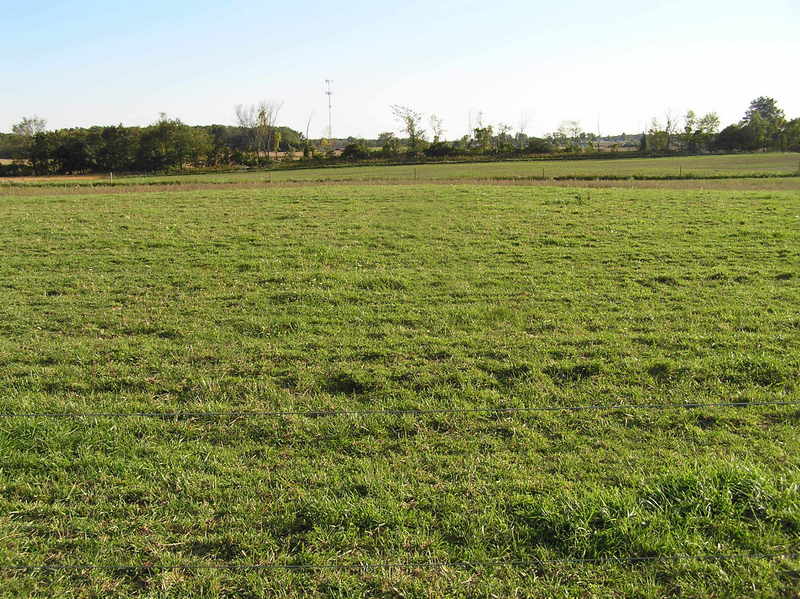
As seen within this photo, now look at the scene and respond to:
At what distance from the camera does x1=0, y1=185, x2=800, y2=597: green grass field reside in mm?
3502

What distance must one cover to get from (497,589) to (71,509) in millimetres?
2925

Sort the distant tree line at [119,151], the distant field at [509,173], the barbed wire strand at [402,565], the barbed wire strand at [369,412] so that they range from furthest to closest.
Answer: the distant tree line at [119,151] → the distant field at [509,173] → the barbed wire strand at [369,412] → the barbed wire strand at [402,565]

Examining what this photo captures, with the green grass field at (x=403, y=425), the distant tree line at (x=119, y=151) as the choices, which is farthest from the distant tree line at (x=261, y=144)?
the green grass field at (x=403, y=425)

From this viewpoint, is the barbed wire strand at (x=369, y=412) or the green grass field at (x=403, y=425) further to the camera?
the barbed wire strand at (x=369, y=412)

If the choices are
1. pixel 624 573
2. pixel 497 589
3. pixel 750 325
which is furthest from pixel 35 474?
pixel 750 325

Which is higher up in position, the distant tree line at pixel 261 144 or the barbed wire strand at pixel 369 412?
the distant tree line at pixel 261 144

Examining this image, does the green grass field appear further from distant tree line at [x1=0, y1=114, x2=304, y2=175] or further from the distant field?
distant tree line at [x1=0, y1=114, x2=304, y2=175]

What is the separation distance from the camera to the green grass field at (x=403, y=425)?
350 cm

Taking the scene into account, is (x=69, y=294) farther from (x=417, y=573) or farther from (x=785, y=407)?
(x=785, y=407)

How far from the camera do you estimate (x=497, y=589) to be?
328 centimetres

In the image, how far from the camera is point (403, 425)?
5141 millimetres

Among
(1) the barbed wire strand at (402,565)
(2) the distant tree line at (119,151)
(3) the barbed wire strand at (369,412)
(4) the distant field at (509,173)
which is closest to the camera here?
(1) the barbed wire strand at (402,565)

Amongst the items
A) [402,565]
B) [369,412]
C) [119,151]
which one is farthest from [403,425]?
[119,151]

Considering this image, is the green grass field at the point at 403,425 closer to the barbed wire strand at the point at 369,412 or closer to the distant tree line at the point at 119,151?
the barbed wire strand at the point at 369,412
